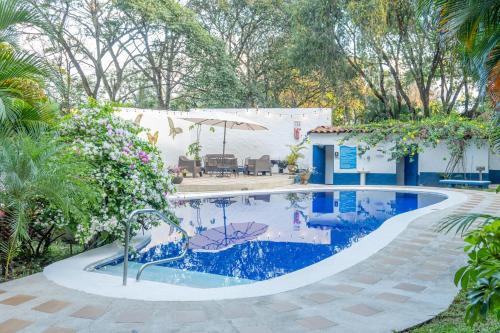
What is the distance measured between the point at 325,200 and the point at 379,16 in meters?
7.96

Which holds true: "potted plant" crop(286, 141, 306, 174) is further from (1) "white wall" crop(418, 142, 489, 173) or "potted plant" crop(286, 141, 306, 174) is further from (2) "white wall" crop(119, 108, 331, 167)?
(1) "white wall" crop(418, 142, 489, 173)

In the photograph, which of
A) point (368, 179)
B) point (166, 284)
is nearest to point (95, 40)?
point (368, 179)

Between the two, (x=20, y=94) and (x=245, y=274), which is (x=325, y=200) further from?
(x=20, y=94)

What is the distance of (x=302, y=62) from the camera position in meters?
20.0

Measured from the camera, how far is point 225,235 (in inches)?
340

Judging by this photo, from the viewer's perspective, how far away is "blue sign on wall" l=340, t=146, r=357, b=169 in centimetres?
1747

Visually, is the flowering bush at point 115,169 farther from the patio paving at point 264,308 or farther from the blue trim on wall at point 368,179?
the blue trim on wall at point 368,179

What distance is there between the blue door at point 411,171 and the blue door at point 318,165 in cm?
366

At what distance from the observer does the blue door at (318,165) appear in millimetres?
18422

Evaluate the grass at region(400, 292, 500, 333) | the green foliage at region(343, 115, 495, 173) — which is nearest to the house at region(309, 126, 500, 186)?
the green foliage at region(343, 115, 495, 173)

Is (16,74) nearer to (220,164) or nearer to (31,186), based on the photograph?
(31,186)

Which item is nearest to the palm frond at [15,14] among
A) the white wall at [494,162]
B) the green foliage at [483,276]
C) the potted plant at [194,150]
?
the green foliage at [483,276]

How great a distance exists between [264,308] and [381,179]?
48.3ft

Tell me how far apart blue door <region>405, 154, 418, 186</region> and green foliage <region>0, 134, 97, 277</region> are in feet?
49.0
